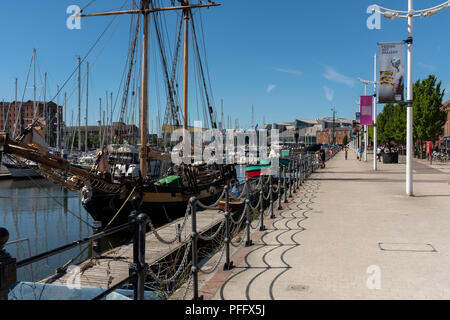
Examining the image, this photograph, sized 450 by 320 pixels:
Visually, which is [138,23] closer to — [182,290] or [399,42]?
[399,42]

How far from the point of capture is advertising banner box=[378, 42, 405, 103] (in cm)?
1438

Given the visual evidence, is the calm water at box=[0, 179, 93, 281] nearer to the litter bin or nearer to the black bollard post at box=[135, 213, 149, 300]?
the black bollard post at box=[135, 213, 149, 300]

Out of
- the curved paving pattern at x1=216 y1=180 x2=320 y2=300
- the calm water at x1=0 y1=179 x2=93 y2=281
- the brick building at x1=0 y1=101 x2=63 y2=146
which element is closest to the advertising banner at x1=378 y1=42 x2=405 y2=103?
the curved paving pattern at x1=216 y1=180 x2=320 y2=300

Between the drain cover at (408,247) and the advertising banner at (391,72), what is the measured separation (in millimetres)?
8802

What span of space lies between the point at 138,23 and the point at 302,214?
16.8 m

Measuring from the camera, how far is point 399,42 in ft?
46.6

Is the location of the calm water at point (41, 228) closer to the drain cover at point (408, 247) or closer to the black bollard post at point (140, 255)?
the black bollard post at point (140, 255)

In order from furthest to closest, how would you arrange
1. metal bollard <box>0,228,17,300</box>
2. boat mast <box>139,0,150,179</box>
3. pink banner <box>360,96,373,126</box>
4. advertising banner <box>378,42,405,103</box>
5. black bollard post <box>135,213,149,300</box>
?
1. pink banner <box>360,96,373,126</box>
2. boat mast <box>139,0,150,179</box>
3. advertising banner <box>378,42,405,103</box>
4. black bollard post <box>135,213,149,300</box>
5. metal bollard <box>0,228,17,300</box>

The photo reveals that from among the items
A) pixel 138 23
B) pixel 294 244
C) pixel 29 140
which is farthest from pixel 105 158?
pixel 294 244

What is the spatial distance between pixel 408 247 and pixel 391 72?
9440 mm

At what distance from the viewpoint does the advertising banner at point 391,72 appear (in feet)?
47.2

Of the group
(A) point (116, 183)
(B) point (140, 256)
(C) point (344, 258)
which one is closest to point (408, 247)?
(C) point (344, 258)

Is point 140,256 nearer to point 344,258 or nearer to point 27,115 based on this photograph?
point 344,258

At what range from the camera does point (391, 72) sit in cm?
1463
